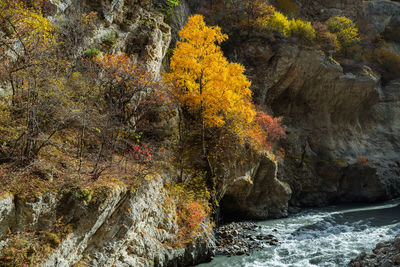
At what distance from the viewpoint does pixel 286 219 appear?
19.2 m

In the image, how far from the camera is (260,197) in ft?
64.7

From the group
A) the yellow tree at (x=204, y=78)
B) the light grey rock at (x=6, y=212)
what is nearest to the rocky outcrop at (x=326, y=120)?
the yellow tree at (x=204, y=78)

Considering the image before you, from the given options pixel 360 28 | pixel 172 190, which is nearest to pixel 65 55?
pixel 172 190

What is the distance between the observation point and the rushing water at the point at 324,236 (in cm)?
1174

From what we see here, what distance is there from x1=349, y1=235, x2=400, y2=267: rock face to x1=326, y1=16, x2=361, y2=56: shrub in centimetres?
2436

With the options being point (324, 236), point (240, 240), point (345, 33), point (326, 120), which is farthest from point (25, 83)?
point (345, 33)

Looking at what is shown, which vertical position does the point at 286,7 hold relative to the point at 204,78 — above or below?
above

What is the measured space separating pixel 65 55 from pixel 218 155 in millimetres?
9942

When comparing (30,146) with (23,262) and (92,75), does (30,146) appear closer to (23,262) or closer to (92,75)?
(23,262)

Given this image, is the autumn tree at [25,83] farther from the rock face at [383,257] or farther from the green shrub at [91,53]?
the rock face at [383,257]

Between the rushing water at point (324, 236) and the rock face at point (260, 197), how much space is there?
1085mm

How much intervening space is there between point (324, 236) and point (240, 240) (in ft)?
16.9

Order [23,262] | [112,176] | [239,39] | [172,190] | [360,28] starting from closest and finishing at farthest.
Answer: [23,262] < [112,176] < [172,190] < [239,39] < [360,28]

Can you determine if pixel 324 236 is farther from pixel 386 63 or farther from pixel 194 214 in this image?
pixel 386 63
